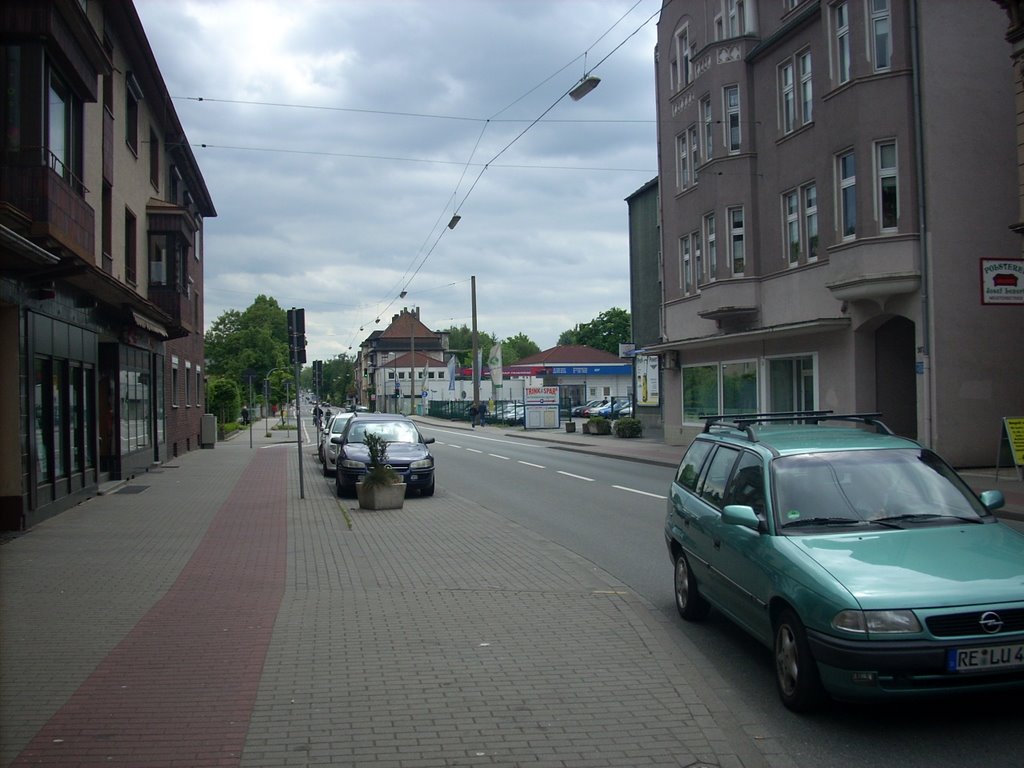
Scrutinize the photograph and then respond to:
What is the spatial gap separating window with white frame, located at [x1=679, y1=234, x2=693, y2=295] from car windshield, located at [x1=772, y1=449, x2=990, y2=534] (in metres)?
24.1

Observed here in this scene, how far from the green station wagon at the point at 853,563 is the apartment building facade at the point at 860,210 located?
32.0 ft

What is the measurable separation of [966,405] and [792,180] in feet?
25.8

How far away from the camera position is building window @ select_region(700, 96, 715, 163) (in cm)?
2711

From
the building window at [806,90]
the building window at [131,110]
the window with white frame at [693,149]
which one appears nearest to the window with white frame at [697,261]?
the window with white frame at [693,149]

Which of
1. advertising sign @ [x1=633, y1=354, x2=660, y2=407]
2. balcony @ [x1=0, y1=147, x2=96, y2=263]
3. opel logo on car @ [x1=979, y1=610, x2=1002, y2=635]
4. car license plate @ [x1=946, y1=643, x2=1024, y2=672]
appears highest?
balcony @ [x1=0, y1=147, x2=96, y2=263]

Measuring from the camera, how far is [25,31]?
11.8 meters

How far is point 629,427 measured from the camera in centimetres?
3725

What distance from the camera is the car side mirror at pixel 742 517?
5664 mm

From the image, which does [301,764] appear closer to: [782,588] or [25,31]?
[782,588]

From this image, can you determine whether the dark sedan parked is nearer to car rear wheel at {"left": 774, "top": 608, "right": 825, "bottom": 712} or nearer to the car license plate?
car rear wheel at {"left": 774, "top": 608, "right": 825, "bottom": 712}

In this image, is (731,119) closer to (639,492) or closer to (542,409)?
(639,492)

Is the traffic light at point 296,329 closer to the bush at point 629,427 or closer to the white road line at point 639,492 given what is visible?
the white road line at point 639,492

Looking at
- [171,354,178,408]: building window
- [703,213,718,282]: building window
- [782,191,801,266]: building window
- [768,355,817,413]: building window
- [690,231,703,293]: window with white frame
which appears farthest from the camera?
[690,231,703,293]: window with white frame

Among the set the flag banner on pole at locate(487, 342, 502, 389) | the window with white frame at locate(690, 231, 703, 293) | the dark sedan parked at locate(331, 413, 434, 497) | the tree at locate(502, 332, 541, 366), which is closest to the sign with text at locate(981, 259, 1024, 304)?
the dark sedan parked at locate(331, 413, 434, 497)
